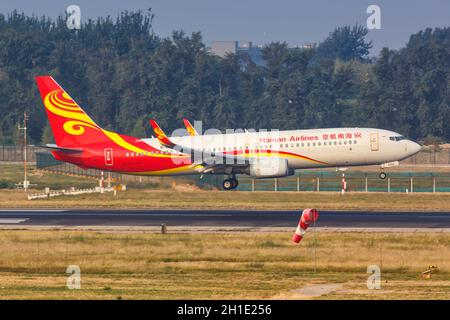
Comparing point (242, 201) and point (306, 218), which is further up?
point (306, 218)

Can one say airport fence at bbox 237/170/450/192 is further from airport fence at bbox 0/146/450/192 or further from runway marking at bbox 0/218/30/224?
runway marking at bbox 0/218/30/224

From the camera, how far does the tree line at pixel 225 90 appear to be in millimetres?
144875

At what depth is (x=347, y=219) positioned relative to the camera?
189 feet

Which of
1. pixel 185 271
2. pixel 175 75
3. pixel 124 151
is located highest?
pixel 175 75

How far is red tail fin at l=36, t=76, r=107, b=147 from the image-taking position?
247 ft

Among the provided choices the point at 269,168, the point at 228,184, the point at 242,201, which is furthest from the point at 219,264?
the point at 228,184

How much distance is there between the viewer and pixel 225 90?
160750 millimetres

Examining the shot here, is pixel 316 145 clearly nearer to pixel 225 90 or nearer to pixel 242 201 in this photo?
pixel 242 201

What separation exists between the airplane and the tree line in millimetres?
54011

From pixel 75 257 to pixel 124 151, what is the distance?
99.1 feet

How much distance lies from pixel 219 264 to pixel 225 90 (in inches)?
4696
